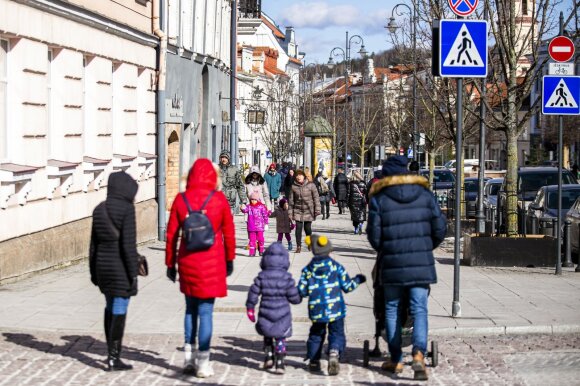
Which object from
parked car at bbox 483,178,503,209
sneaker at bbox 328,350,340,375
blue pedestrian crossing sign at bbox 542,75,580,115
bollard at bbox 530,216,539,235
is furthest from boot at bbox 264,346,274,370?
parked car at bbox 483,178,503,209

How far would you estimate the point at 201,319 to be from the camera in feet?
31.5

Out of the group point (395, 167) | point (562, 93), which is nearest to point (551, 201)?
point (562, 93)

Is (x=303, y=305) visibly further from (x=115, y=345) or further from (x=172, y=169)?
(x=172, y=169)

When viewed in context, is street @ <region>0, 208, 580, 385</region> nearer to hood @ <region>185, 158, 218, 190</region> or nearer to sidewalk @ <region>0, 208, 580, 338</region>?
sidewalk @ <region>0, 208, 580, 338</region>

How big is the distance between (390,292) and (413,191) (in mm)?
838

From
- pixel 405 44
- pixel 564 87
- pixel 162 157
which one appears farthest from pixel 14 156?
pixel 405 44

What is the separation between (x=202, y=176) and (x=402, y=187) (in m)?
1.62

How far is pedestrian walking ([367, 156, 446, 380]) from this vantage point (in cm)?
948

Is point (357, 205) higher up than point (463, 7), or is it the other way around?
point (463, 7)

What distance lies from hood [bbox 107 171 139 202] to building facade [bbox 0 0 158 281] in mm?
5775

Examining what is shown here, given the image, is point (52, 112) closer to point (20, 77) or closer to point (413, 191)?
point (20, 77)

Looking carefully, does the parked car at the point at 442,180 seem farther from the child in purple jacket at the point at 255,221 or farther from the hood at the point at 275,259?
the hood at the point at 275,259

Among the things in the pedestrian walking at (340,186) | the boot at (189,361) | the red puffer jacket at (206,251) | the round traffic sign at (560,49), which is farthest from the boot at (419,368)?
the pedestrian walking at (340,186)

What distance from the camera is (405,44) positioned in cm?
4003
